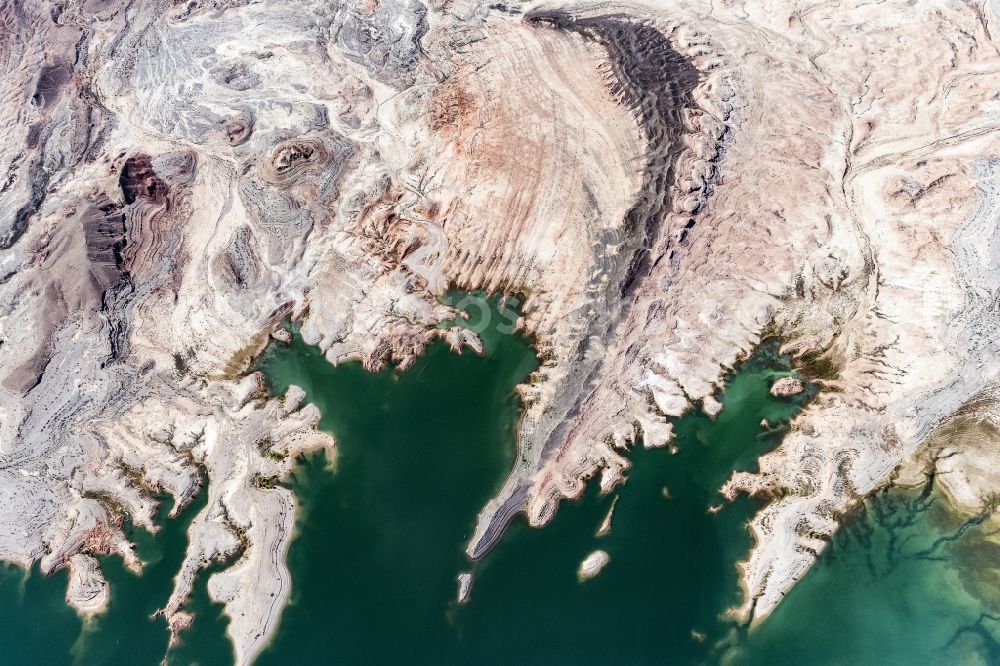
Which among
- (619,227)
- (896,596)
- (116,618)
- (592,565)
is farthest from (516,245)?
(116,618)

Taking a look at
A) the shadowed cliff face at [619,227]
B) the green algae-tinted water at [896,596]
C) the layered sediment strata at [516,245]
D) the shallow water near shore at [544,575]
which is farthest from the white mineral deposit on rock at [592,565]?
the green algae-tinted water at [896,596]

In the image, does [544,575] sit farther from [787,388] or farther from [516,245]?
[516,245]

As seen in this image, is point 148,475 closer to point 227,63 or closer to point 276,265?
point 276,265

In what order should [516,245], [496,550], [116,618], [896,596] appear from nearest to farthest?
[896,596] < [496,550] < [116,618] < [516,245]

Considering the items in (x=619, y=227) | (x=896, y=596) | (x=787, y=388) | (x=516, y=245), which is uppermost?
(x=619, y=227)

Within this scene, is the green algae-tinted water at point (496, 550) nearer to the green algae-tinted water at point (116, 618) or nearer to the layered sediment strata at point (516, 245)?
the layered sediment strata at point (516, 245)

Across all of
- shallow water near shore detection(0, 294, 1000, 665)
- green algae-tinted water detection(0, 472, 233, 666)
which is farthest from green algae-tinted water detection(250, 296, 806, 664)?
green algae-tinted water detection(0, 472, 233, 666)
